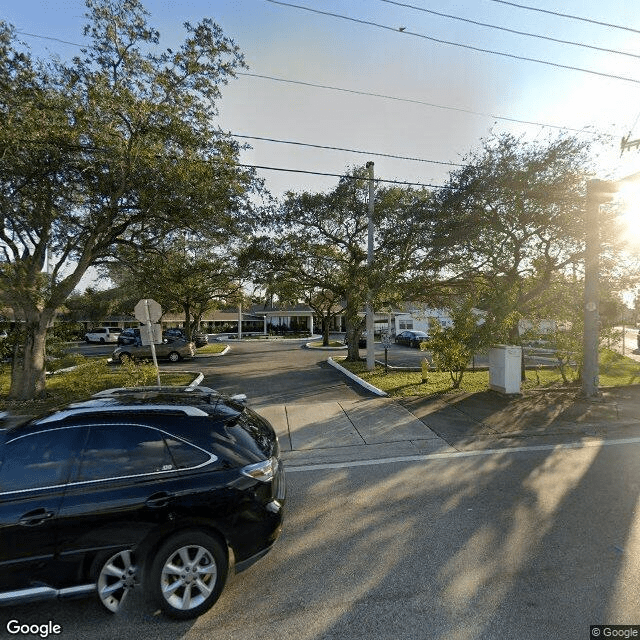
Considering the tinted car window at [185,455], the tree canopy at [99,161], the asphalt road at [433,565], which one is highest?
the tree canopy at [99,161]

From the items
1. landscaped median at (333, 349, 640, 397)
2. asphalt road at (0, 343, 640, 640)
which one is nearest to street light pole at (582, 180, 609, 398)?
landscaped median at (333, 349, 640, 397)

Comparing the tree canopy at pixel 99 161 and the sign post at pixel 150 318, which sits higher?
the tree canopy at pixel 99 161

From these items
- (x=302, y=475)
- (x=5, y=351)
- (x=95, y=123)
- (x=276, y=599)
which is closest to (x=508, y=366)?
(x=302, y=475)

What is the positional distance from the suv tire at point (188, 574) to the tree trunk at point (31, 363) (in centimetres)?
1102

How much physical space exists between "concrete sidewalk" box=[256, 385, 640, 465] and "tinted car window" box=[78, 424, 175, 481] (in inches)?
139

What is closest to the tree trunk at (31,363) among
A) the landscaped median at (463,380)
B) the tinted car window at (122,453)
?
the landscaped median at (463,380)

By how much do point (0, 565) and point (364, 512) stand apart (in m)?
3.37

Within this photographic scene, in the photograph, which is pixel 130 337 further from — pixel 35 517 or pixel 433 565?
pixel 433 565

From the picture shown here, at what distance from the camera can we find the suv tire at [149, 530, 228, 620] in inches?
114

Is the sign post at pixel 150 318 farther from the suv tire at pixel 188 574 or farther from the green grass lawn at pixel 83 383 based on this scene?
the suv tire at pixel 188 574

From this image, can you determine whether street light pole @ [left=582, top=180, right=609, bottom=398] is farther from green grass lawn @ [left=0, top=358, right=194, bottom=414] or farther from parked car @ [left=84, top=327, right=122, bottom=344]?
parked car @ [left=84, top=327, right=122, bottom=344]

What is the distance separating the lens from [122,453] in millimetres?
3135

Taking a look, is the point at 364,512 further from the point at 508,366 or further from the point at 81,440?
the point at 508,366

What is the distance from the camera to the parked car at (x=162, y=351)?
2305 centimetres
